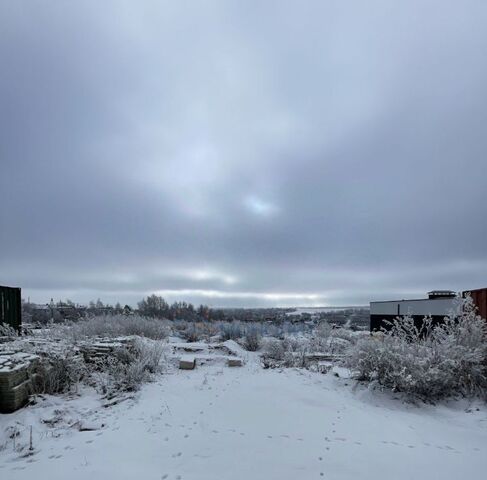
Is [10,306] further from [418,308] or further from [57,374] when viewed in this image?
[418,308]

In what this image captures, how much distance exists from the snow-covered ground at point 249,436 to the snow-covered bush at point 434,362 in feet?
1.16

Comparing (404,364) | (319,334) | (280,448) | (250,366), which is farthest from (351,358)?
(319,334)

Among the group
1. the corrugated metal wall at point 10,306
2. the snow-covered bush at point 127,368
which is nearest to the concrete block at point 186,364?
the snow-covered bush at point 127,368

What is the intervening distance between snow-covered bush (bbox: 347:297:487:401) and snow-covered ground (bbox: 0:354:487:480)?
0.35m

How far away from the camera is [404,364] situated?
22.2ft

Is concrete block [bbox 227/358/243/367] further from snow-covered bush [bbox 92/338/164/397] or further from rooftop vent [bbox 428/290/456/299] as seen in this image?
rooftop vent [bbox 428/290/456/299]

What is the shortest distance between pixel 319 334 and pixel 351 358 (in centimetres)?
677

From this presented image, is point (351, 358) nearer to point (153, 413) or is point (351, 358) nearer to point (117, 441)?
point (153, 413)

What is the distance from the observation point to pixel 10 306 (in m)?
11.5

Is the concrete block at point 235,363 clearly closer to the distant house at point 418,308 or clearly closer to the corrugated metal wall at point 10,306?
the distant house at point 418,308

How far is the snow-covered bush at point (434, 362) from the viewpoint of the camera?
652 cm

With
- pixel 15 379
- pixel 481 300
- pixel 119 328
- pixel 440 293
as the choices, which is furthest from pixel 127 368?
pixel 440 293

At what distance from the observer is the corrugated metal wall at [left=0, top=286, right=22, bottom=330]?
436 inches

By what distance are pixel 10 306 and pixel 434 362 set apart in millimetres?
11551
